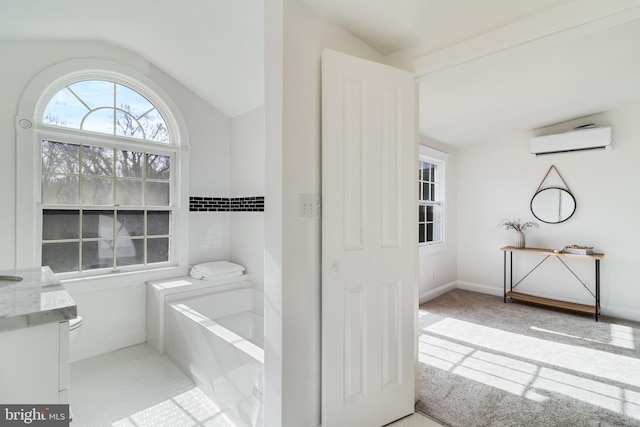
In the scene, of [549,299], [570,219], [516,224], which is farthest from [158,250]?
[570,219]

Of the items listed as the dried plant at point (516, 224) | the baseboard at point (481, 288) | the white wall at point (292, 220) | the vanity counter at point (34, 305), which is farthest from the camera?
the baseboard at point (481, 288)

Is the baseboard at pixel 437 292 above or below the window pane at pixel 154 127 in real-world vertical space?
below

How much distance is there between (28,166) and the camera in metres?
2.26

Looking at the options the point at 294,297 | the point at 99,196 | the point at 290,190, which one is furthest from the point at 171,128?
the point at 294,297

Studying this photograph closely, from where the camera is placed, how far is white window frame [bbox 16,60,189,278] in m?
2.24

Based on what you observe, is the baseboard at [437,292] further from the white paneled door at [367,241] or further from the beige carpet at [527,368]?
the white paneled door at [367,241]

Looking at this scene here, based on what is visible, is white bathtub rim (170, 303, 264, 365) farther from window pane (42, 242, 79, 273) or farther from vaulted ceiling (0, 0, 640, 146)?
vaulted ceiling (0, 0, 640, 146)

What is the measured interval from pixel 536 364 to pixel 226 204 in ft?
10.8

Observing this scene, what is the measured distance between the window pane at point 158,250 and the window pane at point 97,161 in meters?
0.74

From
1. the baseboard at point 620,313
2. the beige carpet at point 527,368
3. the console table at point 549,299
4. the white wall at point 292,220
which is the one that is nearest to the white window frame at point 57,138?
the white wall at point 292,220

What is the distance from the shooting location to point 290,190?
146 centimetres

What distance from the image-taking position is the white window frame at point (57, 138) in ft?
7.34

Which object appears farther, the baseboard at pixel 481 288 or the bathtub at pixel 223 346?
the baseboard at pixel 481 288

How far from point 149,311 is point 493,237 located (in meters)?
4.48
